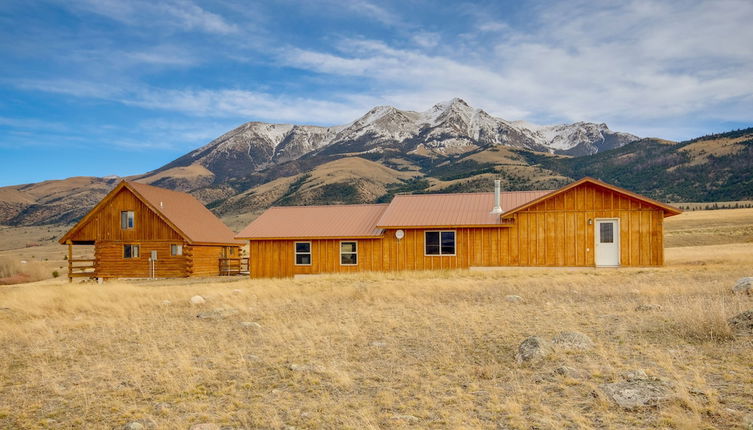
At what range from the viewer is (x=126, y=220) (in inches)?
1391

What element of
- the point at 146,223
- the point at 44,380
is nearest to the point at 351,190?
the point at 146,223

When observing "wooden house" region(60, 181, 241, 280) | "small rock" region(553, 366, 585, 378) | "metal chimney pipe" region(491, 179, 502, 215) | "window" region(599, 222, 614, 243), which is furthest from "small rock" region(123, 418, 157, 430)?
"wooden house" region(60, 181, 241, 280)

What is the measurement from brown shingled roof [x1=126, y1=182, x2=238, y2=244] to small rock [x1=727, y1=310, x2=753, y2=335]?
27676 mm

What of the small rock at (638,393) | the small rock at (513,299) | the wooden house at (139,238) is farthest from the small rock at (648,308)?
the wooden house at (139,238)

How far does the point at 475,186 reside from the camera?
136 metres

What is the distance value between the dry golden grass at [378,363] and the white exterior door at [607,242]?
31.8 ft

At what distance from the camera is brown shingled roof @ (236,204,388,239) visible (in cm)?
2869

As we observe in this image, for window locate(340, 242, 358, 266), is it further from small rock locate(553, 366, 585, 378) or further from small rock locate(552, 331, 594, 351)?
small rock locate(553, 366, 585, 378)

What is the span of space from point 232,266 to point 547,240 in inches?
913

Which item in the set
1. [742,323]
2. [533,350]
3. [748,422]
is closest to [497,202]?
[742,323]

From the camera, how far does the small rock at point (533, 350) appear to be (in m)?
8.41

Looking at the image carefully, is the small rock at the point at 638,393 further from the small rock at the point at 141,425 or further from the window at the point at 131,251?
the window at the point at 131,251

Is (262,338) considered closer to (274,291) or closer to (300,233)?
(274,291)

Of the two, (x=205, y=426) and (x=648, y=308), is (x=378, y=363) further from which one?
(x=648, y=308)
